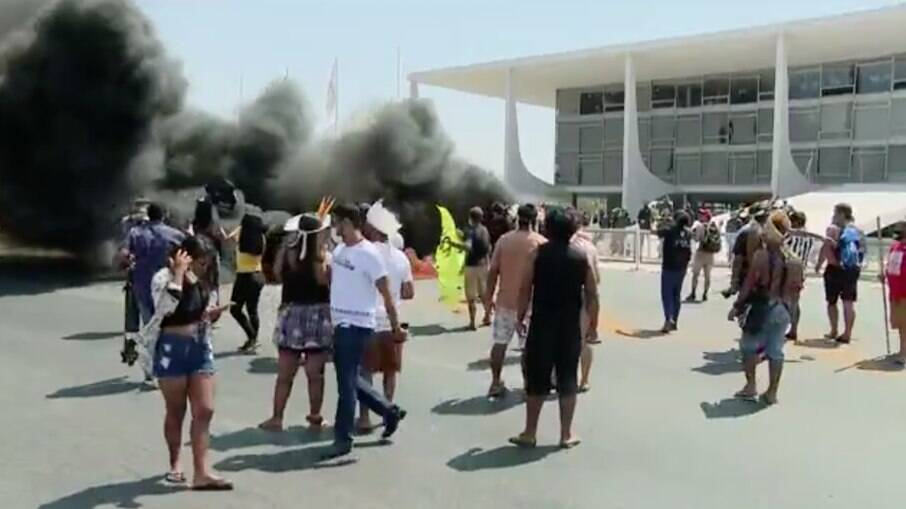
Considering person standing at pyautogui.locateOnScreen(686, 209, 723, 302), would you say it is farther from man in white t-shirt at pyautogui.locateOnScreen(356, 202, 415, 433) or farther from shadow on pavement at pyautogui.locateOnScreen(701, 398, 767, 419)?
man in white t-shirt at pyautogui.locateOnScreen(356, 202, 415, 433)

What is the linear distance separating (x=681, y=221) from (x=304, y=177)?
12173 mm

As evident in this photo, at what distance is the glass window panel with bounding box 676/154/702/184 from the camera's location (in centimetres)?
4331

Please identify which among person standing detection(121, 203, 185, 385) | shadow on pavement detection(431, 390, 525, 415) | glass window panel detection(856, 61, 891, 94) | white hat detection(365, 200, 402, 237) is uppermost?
glass window panel detection(856, 61, 891, 94)

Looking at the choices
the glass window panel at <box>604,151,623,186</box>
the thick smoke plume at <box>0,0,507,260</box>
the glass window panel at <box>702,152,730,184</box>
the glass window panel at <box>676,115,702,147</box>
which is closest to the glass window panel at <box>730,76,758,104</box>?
the glass window panel at <box>676,115,702,147</box>

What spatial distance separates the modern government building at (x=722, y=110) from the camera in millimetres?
36875

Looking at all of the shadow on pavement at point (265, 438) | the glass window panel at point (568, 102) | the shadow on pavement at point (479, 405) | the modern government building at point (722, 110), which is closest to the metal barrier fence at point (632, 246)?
the shadow on pavement at point (479, 405)

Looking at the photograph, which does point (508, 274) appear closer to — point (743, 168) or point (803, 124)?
point (803, 124)

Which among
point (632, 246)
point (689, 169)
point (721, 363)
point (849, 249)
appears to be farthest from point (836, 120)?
point (721, 363)

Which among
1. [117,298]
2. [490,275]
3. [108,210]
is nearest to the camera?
[490,275]

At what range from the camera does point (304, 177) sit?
22422mm

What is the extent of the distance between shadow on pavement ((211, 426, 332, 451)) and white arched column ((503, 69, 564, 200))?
→ 3817cm

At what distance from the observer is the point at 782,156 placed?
36.9 metres

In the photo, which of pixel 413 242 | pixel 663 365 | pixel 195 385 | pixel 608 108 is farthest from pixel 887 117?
pixel 195 385

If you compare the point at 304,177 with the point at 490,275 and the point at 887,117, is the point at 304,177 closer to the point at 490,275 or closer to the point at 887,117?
the point at 490,275
